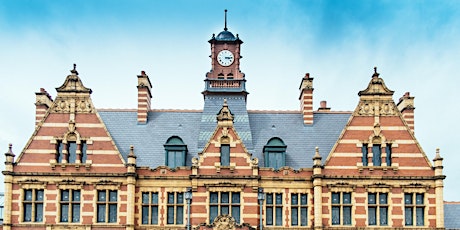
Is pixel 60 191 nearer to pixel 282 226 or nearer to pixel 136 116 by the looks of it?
pixel 136 116

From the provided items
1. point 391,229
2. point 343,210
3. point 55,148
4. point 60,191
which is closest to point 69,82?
point 55,148

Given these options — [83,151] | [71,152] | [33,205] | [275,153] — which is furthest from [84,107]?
[275,153]

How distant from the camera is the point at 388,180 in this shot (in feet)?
143

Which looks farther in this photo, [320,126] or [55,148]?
[320,126]

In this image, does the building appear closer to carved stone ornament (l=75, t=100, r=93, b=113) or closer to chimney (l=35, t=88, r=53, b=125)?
carved stone ornament (l=75, t=100, r=93, b=113)

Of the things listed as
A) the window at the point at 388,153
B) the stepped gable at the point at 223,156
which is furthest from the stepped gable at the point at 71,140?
the window at the point at 388,153

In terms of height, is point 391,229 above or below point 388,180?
below

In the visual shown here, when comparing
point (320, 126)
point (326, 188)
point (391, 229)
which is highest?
point (320, 126)

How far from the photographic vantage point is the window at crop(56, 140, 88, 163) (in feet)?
144

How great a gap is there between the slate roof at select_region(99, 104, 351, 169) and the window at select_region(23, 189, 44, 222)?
6369mm

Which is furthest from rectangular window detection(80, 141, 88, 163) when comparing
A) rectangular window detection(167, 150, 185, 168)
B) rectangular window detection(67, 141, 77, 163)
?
rectangular window detection(167, 150, 185, 168)

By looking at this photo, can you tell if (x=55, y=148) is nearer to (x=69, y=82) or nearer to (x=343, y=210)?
(x=69, y=82)

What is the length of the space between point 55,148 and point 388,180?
2280cm

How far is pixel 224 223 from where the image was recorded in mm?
42562
